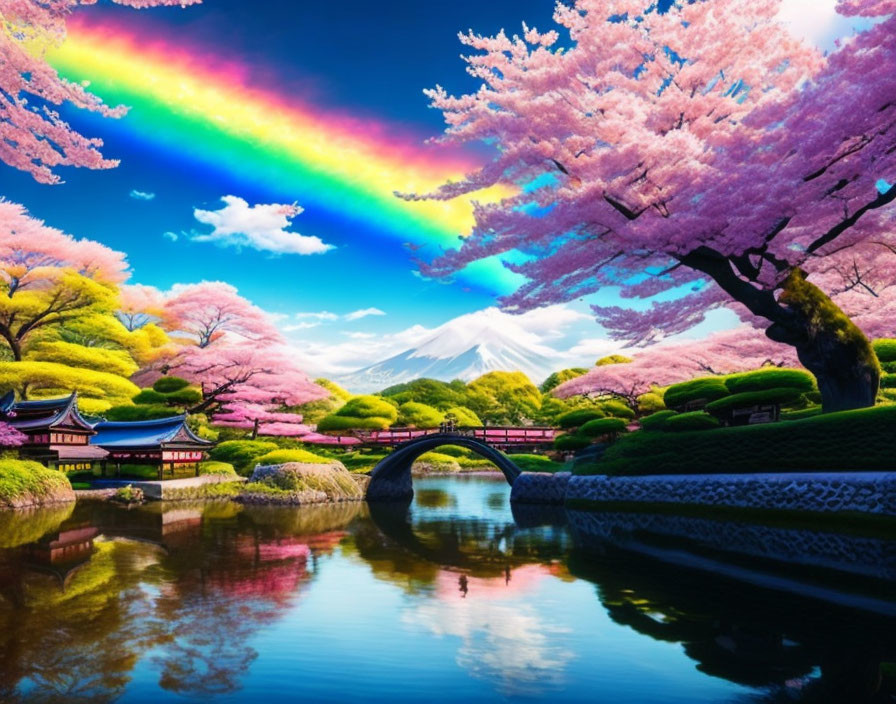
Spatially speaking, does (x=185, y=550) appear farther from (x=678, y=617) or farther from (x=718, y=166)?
(x=718, y=166)

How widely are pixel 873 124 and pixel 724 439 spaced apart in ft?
24.6

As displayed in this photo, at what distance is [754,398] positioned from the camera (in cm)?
1764

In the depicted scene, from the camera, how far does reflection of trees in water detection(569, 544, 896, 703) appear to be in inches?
278

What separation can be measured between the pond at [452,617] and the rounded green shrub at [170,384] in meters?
16.2

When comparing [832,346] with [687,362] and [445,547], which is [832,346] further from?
[687,362]

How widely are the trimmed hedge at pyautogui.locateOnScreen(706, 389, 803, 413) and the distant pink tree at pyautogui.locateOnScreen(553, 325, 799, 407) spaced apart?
10.8 meters

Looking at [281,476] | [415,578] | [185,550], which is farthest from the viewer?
[281,476]

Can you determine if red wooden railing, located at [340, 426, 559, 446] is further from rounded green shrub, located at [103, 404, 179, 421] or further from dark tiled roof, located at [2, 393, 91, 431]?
dark tiled roof, located at [2, 393, 91, 431]

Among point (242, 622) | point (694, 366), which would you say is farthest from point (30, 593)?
point (694, 366)

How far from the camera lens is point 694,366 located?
110 feet

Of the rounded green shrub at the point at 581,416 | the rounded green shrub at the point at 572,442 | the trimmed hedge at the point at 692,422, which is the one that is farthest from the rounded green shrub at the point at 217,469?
the trimmed hedge at the point at 692,422

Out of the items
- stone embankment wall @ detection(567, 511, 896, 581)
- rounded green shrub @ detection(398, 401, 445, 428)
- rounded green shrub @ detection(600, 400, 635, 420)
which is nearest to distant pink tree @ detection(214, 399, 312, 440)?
rounded green shrub @ detection(398, 401, 445, 428)

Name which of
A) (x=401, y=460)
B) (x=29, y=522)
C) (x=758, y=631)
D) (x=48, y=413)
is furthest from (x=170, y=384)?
(x=758, y=631)

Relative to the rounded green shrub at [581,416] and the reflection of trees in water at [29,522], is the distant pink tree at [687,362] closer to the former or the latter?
the rounded green shrub at [581,416]
